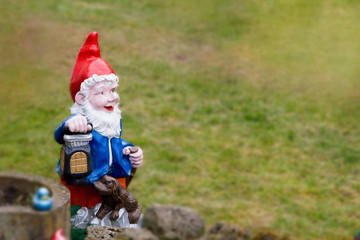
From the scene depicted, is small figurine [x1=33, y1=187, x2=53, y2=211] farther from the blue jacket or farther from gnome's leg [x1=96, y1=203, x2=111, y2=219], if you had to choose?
gnome's leg [x1=96, y1=203, x2=111, y2=219]

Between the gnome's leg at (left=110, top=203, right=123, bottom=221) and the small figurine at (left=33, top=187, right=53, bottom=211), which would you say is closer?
the small figurine at (left=33, top=187, right=53, bottom=211)

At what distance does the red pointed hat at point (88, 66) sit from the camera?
4.89 m

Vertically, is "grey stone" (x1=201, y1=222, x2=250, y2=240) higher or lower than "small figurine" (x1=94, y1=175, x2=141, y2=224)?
higher

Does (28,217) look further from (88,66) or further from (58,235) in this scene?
(88,66)

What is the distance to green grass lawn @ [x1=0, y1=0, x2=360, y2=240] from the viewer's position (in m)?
8.80

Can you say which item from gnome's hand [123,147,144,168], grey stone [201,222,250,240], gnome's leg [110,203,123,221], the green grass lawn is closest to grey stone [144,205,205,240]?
grey stone [201,222,250,240]

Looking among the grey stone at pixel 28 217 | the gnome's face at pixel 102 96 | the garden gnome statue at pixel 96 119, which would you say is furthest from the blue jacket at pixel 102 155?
the grey stone at pixel 28 217

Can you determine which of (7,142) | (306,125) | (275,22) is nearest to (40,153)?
(7,142)

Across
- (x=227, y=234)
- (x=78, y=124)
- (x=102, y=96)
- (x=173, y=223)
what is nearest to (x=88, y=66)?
(x=102, y=96)

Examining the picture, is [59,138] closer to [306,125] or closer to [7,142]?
[7,142]

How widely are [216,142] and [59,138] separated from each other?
17.9 feet

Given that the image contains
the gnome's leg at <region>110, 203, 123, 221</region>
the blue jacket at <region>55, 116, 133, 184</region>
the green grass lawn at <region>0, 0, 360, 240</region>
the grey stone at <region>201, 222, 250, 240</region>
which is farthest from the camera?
the green grass lawn at <region>0, 0, 360, 240</region>

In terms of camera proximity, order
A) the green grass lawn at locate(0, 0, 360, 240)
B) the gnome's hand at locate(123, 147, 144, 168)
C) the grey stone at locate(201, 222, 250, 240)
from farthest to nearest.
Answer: the green grass lawn at locate(0, 0, 360, 240) < the gnome's hand at locate(123, 147, 144, 168) < the grey stone at locate(201, 222, 250, 240)

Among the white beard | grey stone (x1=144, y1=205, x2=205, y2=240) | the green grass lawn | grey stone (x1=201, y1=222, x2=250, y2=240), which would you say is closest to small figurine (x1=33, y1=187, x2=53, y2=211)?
grey stone (x1=144, y1=205, x2=205, y2=240)
